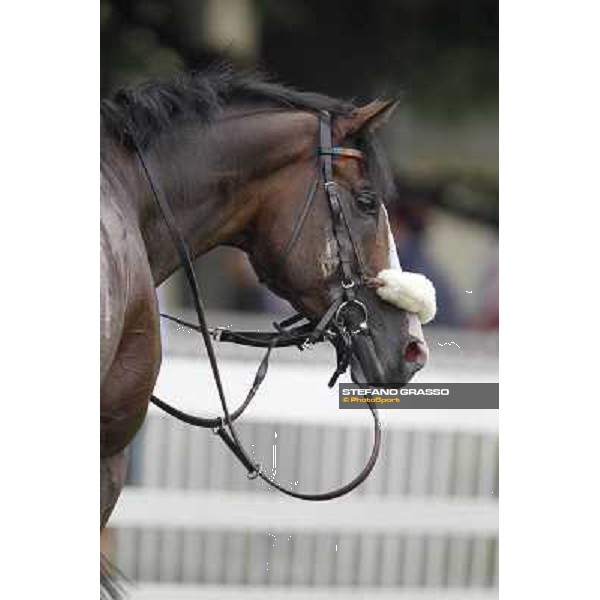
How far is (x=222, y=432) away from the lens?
3086 millimetres

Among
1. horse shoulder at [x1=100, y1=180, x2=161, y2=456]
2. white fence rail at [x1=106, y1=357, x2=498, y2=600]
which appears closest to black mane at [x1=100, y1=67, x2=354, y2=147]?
horse shoulder at [x1=100, y1=180, x2=161, y2=456]

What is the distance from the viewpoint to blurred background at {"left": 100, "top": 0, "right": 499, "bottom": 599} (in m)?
3.30

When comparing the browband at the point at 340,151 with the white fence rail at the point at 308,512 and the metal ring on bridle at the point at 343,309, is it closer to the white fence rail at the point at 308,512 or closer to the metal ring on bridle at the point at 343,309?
the metal ring on bridle at the point at 343,309

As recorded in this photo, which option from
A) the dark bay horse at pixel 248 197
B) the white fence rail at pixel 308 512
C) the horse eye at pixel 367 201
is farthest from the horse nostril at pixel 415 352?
the white fence rail at pixel 308 512

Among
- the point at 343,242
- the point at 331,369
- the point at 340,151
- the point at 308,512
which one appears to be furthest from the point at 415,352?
the point at 308,512

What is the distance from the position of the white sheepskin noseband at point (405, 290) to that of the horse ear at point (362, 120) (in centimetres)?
25

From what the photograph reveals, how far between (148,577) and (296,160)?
6.11 feet

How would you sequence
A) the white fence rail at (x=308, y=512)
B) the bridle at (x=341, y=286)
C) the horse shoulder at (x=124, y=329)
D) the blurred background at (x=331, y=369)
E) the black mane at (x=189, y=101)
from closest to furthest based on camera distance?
1. the horse shoulder at (x=124, y=329)
2. the black mane at (x=189, y=101)
3. the bridle at (x=341, y=286)
4. the blurred background at (x=331, y=369)
5. the white fence rail at (x=308, y=512)

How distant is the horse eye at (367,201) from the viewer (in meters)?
2.99

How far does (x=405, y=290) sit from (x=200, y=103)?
478mm

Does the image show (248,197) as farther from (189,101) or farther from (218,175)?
(189,101)
